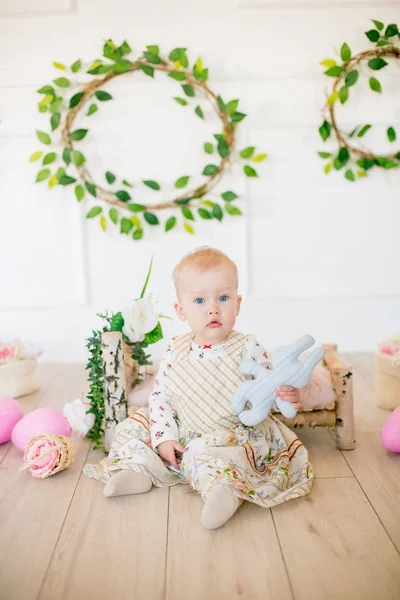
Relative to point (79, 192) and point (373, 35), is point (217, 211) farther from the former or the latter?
point (373, 35)

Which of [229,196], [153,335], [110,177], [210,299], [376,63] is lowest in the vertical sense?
[153,335]

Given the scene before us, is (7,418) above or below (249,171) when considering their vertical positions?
below

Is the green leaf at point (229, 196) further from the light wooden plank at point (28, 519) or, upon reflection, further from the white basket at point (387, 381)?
the light wooden plank at point (28, 519)

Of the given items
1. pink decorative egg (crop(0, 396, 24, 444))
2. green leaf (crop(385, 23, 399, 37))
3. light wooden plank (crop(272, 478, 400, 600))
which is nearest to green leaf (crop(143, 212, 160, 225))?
pink decorative egg (crop(0, 396, 24, 444))

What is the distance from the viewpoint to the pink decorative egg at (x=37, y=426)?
2.09m

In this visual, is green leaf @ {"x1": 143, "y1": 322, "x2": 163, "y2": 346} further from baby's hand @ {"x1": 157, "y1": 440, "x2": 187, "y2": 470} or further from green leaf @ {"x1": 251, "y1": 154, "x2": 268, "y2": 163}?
green leaf @ {"x1": 251, "y1": 154, "x2": 268, "y2": 163}

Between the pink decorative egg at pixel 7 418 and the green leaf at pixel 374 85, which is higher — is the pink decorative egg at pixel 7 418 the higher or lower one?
the lower one

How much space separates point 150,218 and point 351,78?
43.8 inches

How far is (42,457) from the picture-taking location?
1.95m

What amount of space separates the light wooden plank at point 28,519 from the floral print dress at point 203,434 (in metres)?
0.12

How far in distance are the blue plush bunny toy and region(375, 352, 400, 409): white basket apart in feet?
2.17

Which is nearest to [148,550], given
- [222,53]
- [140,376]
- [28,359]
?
[140,376]

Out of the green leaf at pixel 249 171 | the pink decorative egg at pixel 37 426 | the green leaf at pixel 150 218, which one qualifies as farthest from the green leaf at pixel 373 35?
the pink decorative egg at pixel 37 426

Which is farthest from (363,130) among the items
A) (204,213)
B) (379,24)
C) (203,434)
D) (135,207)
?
(203,434)
